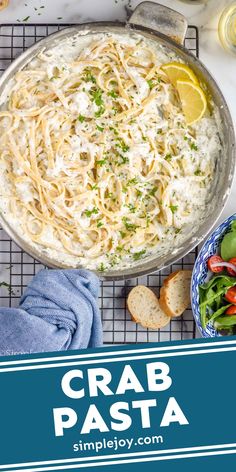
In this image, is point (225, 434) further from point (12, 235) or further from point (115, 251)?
point (12, 235)

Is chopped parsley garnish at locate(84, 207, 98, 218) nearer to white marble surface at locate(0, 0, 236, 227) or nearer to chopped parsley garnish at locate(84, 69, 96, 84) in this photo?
chopped parsley garnish at locate(84, 69, 96, 84)

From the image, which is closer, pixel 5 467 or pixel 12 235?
pixel 12 235

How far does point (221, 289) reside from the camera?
2.19m

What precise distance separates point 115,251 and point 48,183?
1.21 feet

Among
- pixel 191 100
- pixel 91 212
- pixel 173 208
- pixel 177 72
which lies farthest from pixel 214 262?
pixel 177 72

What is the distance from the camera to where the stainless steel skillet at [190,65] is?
2.04 meters

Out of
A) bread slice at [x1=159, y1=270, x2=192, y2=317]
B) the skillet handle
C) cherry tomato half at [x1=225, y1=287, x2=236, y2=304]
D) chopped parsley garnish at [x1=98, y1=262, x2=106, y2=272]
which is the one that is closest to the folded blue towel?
chopped parsley garnish at [x1=98, y1=262, x2=106, y2=272]

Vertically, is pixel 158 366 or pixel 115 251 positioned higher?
pixel 115 251

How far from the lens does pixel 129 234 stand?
2162 millimetres

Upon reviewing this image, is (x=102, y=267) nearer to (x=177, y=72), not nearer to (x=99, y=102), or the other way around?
(x=99, y=102)

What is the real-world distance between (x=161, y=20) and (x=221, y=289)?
1.02 m

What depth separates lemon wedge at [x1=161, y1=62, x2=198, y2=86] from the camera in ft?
6.81

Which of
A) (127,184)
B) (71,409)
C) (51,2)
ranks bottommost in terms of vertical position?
(71,409)

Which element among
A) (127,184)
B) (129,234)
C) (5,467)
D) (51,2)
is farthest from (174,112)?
(5,467)
